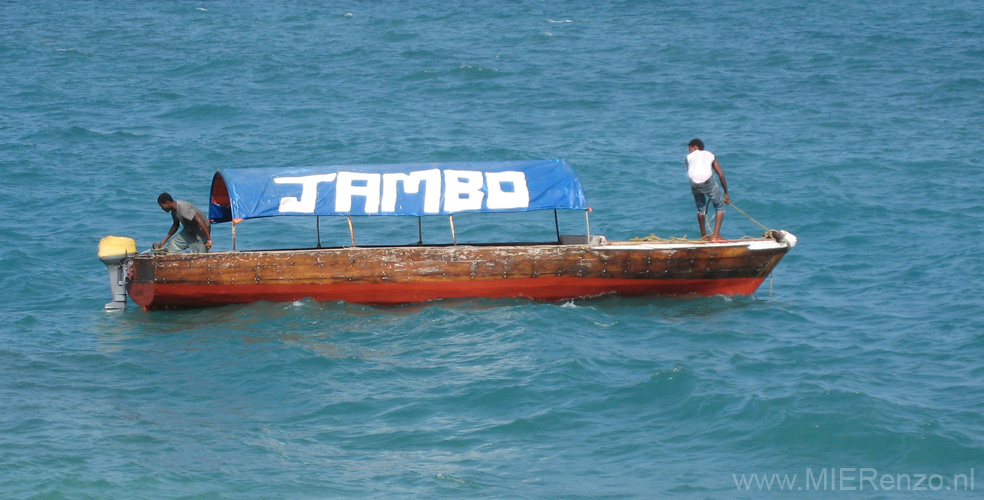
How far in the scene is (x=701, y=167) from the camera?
50.9ft

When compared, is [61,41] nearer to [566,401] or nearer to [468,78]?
[468,78]

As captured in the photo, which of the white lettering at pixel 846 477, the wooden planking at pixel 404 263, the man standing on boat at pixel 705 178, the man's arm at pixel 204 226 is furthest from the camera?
the man standing on boat at pixel 705 178

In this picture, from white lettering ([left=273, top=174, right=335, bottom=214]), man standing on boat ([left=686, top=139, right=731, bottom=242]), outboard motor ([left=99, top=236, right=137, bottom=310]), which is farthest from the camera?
man standing on boat ([left=686, top=139, right=731, bottom=242])

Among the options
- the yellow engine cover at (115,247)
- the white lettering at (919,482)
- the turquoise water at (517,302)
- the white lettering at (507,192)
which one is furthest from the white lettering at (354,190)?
the white lettering at (919,482)

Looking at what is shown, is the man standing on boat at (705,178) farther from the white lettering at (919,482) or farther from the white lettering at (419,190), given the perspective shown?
the white lettering at (919,482)

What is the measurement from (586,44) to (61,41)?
20.4 metres

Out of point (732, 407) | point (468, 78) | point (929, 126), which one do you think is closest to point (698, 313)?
point (732, 407)

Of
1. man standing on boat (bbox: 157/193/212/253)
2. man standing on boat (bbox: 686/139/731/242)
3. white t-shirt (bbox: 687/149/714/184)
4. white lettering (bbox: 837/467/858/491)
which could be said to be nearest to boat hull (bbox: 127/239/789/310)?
man standing on boat (bbox: 157/193/212/253)

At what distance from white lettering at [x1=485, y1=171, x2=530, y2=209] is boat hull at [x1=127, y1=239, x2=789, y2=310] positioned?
0.67 meters

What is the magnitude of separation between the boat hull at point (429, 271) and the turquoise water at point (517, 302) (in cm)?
30

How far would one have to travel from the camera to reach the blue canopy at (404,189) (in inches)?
590

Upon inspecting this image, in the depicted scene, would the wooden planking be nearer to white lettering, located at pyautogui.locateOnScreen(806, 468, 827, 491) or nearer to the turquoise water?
the turquoise water

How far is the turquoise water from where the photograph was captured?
10.5 meters

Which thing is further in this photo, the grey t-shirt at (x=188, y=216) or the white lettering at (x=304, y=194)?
the grey t-shirt at (x=188, y=216)
